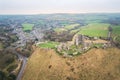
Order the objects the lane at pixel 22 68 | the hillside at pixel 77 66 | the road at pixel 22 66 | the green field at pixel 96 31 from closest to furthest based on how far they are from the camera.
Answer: the hillside at pixel 77 66 → the lane at pixel 22 68 → the road at pixel 22 66 → the green field at pixel 96 31

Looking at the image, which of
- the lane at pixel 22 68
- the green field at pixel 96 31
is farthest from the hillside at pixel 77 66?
the green field at pixel 96 31

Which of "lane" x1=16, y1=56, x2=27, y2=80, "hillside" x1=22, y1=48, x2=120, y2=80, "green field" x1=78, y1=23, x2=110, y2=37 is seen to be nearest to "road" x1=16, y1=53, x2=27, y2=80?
"lane" x1=16, y1=56, x2=27, y2=80

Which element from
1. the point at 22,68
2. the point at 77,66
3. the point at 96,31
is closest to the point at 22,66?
the point at 22,68

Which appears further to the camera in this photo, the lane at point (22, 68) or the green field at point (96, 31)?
the green field at point (96, 31)

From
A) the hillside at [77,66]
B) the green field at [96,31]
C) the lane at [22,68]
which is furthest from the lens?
the green field at [96,31]

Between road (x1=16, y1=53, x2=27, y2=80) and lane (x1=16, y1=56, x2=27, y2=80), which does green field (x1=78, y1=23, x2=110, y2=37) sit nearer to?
road (x1=16, y1=53, x2=27, y2=80)

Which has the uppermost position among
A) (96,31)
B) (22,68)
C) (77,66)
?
(96,31)

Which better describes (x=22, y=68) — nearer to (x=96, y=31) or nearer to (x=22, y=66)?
(x=22, y=66)

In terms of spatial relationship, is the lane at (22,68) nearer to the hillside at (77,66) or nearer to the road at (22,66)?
the road at (22,66)

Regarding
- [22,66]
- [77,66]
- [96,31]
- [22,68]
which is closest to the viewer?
[77,66]
